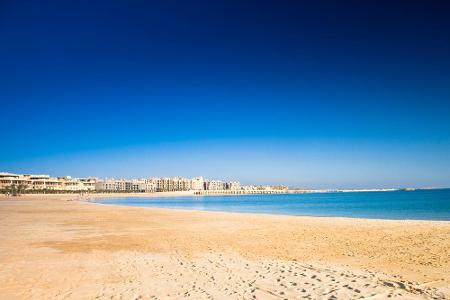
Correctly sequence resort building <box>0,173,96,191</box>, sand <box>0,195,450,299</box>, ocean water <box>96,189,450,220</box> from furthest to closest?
resort building <box>0,173,96,191</box> → ocean water <box>96,189,450,220</box> → sand <box>0,195,450,299</box>

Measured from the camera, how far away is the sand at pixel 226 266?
7.42 metres

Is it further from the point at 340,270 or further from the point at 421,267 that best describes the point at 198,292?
the point at 421,267

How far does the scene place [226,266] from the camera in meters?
9.95

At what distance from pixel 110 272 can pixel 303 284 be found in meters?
4.72

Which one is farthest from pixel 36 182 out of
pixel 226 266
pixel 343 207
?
pixel 226 266

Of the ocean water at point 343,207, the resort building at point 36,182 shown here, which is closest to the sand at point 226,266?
the ocean water at point 343,207

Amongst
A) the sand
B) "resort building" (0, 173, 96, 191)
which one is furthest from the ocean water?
"resort building" (0, 173, 96, 191)

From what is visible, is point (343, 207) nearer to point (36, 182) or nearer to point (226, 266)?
point (226, 266)

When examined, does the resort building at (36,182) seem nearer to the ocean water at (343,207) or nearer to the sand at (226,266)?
the ocean water at (343,207)

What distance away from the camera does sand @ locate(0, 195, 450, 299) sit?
742 centimetres

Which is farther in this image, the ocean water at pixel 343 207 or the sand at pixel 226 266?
the ocean water at pixel 343 207

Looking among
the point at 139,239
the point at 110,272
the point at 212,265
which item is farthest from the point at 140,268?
the point at 139,239

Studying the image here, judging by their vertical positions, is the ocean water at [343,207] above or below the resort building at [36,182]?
below

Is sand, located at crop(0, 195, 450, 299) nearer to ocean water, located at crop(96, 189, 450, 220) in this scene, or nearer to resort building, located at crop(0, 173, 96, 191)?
ocean water, located at crop(96, 189, 450, 220)
